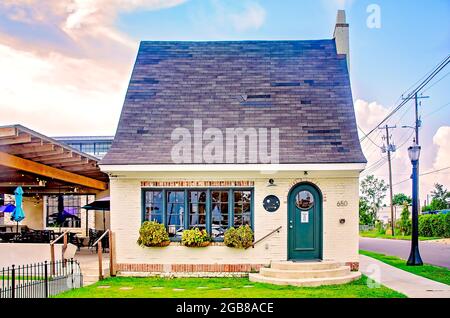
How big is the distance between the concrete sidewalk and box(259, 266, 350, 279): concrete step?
0.57 m

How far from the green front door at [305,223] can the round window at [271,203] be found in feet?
0.78

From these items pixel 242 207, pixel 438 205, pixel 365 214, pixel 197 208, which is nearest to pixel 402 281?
pixel 242 207

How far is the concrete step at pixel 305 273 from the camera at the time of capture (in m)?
8.20

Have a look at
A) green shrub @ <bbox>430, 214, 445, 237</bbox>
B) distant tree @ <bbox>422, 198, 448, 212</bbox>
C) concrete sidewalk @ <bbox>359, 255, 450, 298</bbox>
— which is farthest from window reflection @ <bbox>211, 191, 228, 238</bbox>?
distant tree @ <bbox>422, 198, 448, 212</bbox>

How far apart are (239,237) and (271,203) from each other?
812mm

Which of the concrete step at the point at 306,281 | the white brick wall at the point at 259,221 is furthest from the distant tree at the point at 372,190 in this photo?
the concrete step at the point at 306,281

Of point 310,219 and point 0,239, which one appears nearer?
point 310,219

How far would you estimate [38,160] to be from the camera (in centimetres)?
957

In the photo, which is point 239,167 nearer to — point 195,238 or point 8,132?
point 195,238
